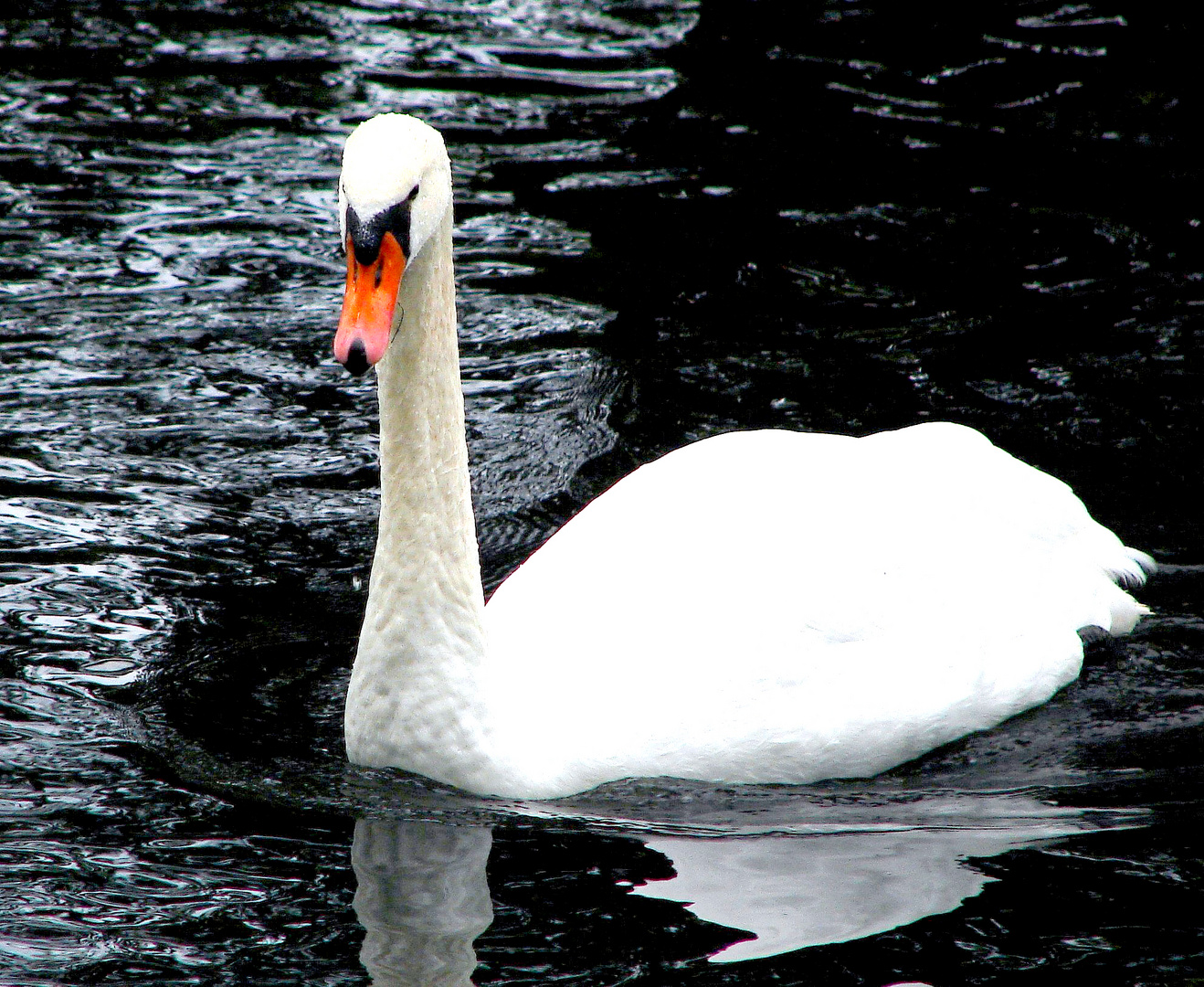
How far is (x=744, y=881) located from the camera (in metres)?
5.41

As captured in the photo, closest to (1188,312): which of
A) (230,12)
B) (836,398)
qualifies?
(836,398)

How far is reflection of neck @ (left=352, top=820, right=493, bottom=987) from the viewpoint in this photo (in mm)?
4918

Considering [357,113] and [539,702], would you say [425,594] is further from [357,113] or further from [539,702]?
[357,113]

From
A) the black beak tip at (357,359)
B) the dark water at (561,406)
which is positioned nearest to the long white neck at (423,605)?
the dark water at (561,406)

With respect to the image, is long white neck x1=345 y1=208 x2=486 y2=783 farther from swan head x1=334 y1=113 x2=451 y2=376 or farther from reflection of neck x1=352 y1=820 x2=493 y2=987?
swan head x1=334 y1=113 x2=451 y2=376

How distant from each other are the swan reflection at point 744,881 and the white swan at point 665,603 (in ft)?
0.93

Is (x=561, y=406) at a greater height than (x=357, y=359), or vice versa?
(x=561, y=406)

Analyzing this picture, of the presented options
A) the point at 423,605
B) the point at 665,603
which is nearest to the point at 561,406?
the point at 665,603

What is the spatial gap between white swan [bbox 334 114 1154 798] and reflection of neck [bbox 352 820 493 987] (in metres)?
0.24

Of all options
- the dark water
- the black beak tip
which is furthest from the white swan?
the dark water

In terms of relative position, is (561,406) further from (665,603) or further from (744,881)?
(744,881)

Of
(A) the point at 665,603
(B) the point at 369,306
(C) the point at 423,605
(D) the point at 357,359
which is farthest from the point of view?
(A) the point at 665,603

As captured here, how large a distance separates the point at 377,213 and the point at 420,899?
7.01ft

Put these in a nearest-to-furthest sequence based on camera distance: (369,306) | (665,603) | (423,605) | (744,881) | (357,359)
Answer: (357,359) < (369,306) < (744,881) < (423,605) < (665,603)
